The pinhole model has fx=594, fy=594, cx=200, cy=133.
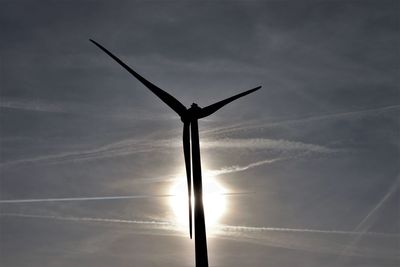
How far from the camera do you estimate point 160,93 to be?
68.5m

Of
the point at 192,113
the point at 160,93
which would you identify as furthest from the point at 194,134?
the point at 160,93

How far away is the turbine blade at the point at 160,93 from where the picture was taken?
66688mm

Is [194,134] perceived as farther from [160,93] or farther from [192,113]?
[160,93]

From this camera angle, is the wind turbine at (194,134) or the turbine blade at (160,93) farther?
the turbine blade at (160,93)

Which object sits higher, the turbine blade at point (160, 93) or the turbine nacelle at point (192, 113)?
the turbine blade at point (160, 93)

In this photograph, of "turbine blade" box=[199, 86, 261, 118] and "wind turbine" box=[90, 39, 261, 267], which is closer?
"wind turbine" box=[90, 39, 261, 267]

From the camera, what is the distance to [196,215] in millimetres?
56875

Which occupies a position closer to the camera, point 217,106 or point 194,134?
point 194,134

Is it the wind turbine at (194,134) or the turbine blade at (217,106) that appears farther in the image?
the turbine blade at (217,106)

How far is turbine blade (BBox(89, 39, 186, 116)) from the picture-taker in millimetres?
66688

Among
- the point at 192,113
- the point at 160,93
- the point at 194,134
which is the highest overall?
the point at 160,93

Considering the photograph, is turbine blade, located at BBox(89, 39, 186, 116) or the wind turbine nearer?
the wind turbine

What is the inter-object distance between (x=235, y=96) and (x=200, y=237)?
20724 millimetres

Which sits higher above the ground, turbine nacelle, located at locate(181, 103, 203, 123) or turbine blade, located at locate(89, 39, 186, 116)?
turbine blade, located at locate(89, 39, 186, 116)
